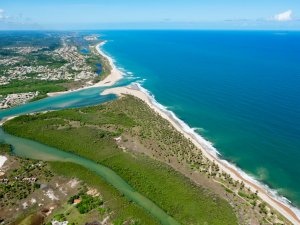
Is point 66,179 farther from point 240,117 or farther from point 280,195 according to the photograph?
point 240,117

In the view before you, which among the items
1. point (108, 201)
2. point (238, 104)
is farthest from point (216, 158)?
point (238, 104)

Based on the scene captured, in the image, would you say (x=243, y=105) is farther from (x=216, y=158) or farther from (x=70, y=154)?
(x=70, y=154)

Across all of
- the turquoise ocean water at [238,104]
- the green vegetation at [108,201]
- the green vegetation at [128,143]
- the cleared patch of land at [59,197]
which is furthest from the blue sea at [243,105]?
the cleared patch of land at [59,197]

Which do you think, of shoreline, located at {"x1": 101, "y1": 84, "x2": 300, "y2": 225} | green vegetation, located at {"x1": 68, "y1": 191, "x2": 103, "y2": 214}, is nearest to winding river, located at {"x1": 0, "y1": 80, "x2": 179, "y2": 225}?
green vegetation, located at {"x1": 68, "y1": 191, "x2": 103, "y2": 214}

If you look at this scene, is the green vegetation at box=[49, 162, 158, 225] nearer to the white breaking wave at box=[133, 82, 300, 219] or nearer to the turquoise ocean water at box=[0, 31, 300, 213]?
the white breaking wave at box=[133, 82, 300, 219]

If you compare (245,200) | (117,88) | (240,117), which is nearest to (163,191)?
(245,200)

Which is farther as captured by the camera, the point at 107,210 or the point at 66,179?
the point at 66,179

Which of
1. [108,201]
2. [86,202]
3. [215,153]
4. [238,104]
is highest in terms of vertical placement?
[238,104]
